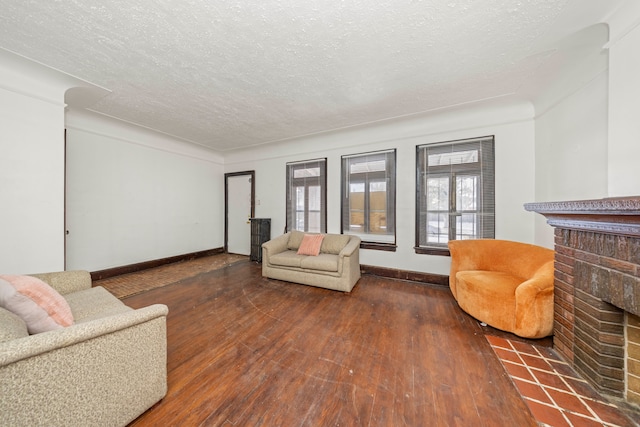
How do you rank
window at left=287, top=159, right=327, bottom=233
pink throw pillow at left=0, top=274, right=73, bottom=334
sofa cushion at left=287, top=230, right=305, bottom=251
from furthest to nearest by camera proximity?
window at left=287, top=159, right=327, bottom=233 → sofa cushion at left=287, top=230, right=305, bottom=251 → pink throw pillow at left=0, top=274, right=73, bottom=334

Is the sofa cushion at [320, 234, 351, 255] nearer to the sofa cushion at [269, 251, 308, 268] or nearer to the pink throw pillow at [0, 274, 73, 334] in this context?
the sofa cushion at [269, 251, 308, 268]

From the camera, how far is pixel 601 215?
1395 mm

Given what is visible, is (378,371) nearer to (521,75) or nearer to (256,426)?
(256,426)

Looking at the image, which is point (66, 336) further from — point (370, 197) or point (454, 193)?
point (454, 193)

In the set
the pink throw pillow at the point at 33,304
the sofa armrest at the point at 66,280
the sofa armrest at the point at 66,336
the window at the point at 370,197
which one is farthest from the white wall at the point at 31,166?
the window at the point at 370,197

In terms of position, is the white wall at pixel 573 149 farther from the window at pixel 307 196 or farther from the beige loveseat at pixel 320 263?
the window at pixel 307 196

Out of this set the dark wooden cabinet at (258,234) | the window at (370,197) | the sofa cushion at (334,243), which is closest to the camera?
the sofa cushion at (334,243)

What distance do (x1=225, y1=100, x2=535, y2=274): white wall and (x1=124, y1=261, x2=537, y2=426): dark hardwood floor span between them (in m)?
1.14

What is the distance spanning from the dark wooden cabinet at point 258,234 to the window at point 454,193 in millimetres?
3153

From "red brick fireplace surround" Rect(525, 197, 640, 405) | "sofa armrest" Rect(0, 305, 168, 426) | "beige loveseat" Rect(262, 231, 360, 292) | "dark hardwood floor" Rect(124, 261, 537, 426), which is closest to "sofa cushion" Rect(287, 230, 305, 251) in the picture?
"beige loveseat" Rect(262, 231, 360, 292)

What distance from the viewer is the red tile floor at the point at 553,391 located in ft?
4.10

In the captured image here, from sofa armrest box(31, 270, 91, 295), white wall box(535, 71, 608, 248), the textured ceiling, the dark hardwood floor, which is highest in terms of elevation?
the textured ceiling

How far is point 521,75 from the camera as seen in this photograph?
237cm

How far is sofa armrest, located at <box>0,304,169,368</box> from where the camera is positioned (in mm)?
845
